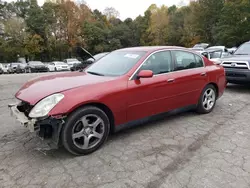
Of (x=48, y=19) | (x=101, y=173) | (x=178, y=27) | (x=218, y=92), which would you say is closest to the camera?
(x=101, y=173)

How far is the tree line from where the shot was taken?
3253cm

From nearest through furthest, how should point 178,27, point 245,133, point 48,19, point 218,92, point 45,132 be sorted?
point 45,132, point 245,133, point 218,92, point 48,19, point 178,27

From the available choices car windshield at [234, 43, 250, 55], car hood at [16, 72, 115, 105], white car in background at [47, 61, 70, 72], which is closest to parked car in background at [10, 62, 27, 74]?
white car in background at [47, 61, 70, 72]

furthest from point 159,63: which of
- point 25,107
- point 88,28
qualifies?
point 88,28

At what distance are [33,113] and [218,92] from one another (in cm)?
403

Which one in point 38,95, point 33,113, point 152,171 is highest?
point 38,95

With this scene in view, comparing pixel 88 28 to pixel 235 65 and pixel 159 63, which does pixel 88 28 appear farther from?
pixel 159 63

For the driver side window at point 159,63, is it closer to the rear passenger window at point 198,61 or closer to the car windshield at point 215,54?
the rear passenger window at point 198,61

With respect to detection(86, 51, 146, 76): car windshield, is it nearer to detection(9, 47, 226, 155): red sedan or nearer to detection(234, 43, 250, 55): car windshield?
detection(9, 47, 226, 155): red sedan

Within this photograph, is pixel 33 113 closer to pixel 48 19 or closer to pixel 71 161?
pixel 71 161

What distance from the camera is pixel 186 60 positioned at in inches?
172

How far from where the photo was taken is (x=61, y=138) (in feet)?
9.35

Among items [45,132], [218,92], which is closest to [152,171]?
[45,132]

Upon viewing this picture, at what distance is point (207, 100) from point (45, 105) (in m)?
3.49
